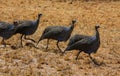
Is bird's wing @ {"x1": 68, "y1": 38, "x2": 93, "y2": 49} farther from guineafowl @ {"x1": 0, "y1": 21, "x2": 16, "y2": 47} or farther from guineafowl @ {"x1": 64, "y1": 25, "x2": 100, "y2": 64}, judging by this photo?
guineafowl @ {"x1": 0, "y1": 21, "x2": 16, "y2": 47}

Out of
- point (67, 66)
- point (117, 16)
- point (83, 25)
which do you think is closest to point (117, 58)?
point (67, 66)

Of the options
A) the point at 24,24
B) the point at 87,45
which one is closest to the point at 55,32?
the point at 24,24

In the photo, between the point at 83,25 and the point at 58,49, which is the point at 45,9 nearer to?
the point at 83,25

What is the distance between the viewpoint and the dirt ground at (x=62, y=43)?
37.8 feet

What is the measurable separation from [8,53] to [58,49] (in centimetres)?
179

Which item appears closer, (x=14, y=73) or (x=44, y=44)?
(x=14, y=73)

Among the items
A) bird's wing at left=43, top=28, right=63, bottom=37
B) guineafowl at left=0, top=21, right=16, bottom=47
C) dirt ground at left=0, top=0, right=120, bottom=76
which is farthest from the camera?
bird's wing at left=43, top=28, right=63, bottom=37

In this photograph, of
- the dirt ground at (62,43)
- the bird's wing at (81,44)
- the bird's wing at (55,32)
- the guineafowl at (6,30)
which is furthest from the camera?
the bird's wing at (55,32)

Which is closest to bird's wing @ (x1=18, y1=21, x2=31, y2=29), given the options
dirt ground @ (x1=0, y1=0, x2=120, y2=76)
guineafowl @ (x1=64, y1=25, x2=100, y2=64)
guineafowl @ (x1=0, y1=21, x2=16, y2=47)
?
guineafowl @ (x1=0, y1=21, x2=16, y2=47)

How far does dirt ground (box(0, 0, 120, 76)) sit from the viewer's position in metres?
11.5

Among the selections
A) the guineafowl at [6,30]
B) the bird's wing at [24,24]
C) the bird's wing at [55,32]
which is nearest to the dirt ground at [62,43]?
the guineafowl at [6,30]

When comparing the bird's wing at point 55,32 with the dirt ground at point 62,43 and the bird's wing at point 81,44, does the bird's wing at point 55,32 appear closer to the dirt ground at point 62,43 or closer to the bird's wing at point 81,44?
the dirt ground at point 62,43

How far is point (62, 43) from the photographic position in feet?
48.0

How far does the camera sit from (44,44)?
1420 centimetres
